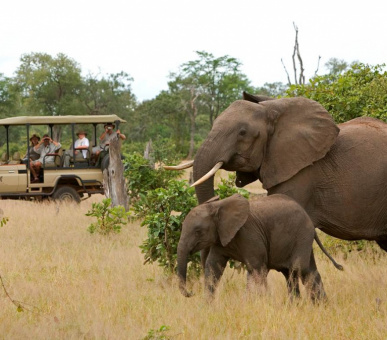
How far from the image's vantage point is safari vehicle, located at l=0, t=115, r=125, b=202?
16125 millimetres

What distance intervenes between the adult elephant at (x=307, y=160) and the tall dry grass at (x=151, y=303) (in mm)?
871

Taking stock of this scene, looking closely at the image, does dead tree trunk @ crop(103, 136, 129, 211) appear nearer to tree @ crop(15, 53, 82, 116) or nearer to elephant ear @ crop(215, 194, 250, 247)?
elephant ear @ crop(215, 194, 250, 247)

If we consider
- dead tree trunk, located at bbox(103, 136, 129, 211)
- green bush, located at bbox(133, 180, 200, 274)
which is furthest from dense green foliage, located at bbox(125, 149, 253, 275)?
dead tree trunk, located at bbox(103, 136, 129, 211)

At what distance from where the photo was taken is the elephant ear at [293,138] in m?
6.65

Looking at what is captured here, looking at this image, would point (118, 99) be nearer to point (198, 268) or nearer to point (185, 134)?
point (185, 134)

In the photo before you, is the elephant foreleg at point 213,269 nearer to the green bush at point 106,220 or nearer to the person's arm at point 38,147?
→ the green bush at point 106,220

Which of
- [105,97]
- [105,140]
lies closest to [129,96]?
[105,97]

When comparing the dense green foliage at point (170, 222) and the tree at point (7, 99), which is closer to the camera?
the dense green foliage at point (170, 222)

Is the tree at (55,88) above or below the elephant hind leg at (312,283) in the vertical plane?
above

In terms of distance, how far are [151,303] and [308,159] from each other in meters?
2.06

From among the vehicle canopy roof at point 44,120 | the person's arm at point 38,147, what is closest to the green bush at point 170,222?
the vehicle canopy roof at point 44,120

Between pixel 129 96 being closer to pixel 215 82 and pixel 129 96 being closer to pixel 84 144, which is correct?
pixel 215 82

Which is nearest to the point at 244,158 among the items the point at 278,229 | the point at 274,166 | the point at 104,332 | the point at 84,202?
the point at 274,166

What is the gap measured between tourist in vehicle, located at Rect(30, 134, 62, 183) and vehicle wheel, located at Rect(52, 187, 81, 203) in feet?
1.73
